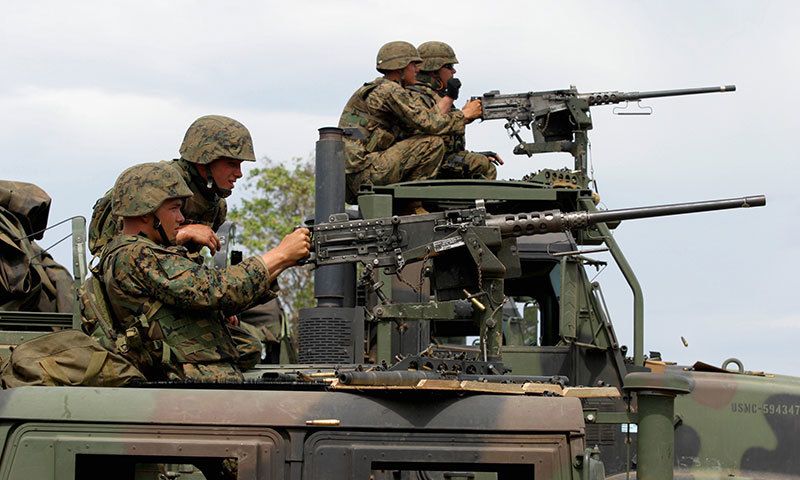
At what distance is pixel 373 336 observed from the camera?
7160 mm

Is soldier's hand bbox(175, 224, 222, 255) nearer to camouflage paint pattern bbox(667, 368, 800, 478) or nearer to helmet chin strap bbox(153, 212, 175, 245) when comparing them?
helmet chin strap bbox(153, 212, 175, 245)

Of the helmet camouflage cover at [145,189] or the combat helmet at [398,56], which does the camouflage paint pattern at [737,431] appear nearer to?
the combat helmet at [398,56]

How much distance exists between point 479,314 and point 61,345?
105 inches

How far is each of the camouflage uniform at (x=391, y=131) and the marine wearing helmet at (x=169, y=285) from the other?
3.06 m

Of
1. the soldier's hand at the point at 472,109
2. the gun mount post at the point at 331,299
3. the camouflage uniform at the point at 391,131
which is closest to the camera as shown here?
the gun mount post at the point at 331,299

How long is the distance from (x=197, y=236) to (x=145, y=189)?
1.15m

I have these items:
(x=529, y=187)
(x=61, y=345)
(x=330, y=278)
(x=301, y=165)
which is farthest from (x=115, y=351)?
(x=301, y=165)

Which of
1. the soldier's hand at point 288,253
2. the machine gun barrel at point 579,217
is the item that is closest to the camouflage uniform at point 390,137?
the machine gun barrel at point 579,217

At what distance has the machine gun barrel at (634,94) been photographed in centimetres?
1030

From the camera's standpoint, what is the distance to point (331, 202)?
7.18 m

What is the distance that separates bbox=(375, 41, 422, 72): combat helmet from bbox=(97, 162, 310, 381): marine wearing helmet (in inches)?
141

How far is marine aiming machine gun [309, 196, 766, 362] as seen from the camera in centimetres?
631

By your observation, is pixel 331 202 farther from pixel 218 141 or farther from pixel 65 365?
pixel 65 365

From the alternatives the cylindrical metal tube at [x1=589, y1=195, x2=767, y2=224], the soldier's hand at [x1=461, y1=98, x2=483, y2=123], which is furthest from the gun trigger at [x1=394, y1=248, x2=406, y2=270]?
the soldier's hand at [x1=461, y1=98, x2=483, y2=123]
